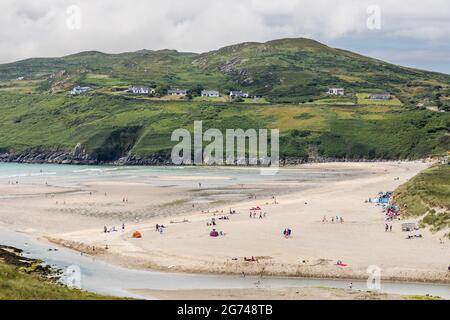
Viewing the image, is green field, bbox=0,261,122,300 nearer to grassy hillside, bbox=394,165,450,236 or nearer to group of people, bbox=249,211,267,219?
grassy hillside, bbox=394,165,450,236

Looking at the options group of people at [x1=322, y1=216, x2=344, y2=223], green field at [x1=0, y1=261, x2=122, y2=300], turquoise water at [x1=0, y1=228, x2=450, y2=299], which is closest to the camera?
green field at [x1=0, y1=261, x2=122, y2=300]

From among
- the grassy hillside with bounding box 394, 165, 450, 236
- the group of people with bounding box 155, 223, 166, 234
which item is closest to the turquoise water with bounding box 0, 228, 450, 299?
the group of people with bounding box 155, 223, 166, 234

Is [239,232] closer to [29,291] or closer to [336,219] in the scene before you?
[336,219]

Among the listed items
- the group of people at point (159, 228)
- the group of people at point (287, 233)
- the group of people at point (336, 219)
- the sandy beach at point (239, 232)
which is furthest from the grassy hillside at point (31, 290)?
the group of people at point (336, 219)

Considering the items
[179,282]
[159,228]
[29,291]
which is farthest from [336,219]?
[29,291]

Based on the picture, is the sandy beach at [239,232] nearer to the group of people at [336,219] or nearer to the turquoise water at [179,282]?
the group of people at [336,219]
